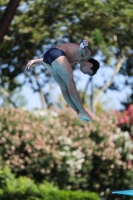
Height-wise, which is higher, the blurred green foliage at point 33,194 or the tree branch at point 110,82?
the blurred green foliage at point 33,194

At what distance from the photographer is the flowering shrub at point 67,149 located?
666 inches

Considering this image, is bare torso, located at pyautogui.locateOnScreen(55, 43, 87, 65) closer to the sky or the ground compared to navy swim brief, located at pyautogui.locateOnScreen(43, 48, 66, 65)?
closer to the ground

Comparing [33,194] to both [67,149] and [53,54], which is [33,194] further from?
[53,54]

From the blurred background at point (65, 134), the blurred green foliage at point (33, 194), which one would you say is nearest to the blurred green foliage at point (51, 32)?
the blurred background at point (65, 134)

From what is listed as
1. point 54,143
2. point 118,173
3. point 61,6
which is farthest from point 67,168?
point 61,6

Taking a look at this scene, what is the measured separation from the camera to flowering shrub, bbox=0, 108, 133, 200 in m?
16.9

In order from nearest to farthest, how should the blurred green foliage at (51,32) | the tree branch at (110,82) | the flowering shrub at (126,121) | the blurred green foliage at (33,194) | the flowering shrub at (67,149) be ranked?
the blurred green foliage at (33,194), the flowering shrub at (67,149), the flowering shrub at (126,121), the blurred green foliage at (51,32), the tree branch at (110,82)

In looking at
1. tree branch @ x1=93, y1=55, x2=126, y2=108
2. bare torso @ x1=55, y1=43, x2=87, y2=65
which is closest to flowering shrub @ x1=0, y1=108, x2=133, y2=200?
tree branch @ x1=93, y1=55, x2=126, y2=108

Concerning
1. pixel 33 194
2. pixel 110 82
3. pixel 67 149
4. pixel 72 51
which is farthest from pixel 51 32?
pixel 72 51

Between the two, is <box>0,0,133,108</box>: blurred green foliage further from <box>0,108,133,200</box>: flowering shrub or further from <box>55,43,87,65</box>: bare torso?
<box>55,43,87,65</box>: bare torso

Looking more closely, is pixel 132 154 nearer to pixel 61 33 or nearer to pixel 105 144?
pixel 105 144

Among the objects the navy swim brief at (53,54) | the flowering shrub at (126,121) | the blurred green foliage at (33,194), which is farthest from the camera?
the flowering shrub at (126,121)

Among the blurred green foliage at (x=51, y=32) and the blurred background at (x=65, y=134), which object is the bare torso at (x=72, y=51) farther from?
the blurred green foliage at (x=51, y=32)

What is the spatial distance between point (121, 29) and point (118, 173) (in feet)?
26.5
